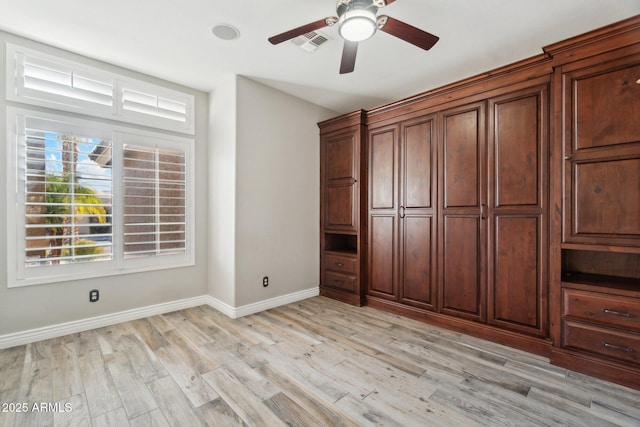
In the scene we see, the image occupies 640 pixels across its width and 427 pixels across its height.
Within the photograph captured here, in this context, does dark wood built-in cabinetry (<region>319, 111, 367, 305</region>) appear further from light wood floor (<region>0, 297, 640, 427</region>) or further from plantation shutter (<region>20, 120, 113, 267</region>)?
plantation shutter (<region>20, 120, 113, 267</region>)

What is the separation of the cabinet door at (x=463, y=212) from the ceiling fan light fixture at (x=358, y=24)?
1.53 metres

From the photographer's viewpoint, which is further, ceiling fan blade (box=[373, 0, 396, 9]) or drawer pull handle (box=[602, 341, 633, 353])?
drawer pull handle (box=[602, 341, 633, 353])

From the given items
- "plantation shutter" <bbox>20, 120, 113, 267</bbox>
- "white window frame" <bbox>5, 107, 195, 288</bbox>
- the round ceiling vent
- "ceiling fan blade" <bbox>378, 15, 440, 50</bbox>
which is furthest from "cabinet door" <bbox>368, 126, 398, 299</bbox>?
"plantation shutter" <bbox>20, 120, 113, 267</bbox>

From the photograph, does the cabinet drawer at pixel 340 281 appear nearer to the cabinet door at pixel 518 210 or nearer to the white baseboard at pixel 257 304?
the white baseboard at pixel 257 304

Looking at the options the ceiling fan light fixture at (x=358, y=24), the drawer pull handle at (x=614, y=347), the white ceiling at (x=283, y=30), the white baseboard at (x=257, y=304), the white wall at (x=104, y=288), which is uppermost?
the white ceiling at (x=283, y=30)

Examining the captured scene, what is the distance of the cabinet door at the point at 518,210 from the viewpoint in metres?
2.42

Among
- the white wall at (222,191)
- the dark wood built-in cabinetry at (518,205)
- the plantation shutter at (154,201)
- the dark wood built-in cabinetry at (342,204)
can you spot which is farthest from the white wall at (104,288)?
the dark wood built-in cabinetry at (518,205)

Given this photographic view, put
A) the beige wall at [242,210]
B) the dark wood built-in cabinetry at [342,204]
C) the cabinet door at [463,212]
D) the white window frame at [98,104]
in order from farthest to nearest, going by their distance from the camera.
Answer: the dark wood built-in cabinetry at [342,204]
the beige wall at [242,210]
the cabinet door at [463,212]
the white window frame at [98,104]

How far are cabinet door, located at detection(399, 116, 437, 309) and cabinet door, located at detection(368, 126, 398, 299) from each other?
108 millimetres

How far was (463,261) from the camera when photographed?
2875 millimetres

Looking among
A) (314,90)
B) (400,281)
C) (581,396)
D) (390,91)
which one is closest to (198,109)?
(314,90)

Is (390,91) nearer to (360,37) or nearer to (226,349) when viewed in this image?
(360,37)

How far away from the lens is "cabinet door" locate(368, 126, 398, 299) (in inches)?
135

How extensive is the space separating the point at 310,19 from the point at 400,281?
2.77m
